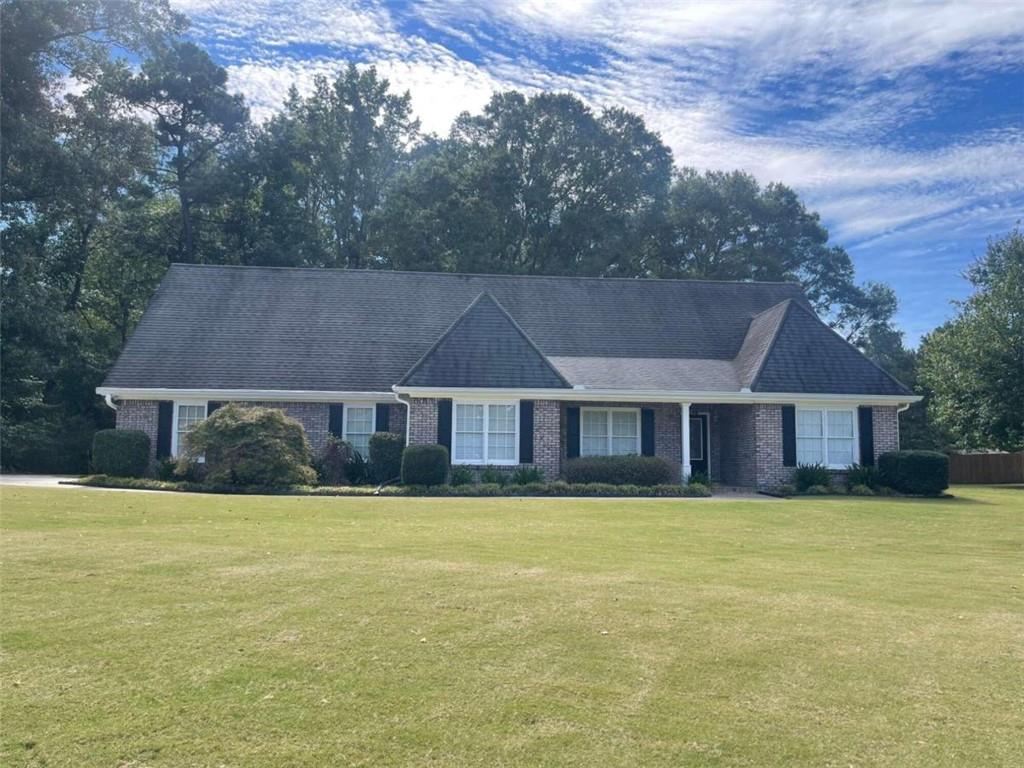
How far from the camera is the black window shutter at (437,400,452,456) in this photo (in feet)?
69.3

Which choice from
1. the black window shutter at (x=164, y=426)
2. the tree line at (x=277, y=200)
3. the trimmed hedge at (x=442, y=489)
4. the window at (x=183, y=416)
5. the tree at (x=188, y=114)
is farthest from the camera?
the tree at (x=188, y=114)

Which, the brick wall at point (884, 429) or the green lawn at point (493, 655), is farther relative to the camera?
the brick wall at point (884, 429)

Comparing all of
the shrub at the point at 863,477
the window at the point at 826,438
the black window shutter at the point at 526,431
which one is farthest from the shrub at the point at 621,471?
the shrub at the point at 863,477

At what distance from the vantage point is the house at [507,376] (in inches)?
844

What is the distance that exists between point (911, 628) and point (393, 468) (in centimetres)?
1619

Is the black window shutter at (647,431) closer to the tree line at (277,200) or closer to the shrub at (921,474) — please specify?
the shrub at (921,474)

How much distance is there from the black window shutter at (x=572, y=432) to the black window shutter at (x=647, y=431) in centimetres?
187

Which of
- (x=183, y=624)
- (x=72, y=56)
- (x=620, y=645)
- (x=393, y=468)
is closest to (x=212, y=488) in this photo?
(x=393, y=468)

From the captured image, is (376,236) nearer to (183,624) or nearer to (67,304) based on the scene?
(67,304)

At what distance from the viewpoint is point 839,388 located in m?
22.1

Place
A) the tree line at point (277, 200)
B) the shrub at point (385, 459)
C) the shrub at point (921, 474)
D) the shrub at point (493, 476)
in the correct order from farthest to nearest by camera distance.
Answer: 1. the tree line at point (277, 200)
2. the shrub at point (385, 459)
3. the shrub at point (921, 474)
4. the shrub at point (493, 476)

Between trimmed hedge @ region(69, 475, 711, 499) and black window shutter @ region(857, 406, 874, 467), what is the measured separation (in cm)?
549

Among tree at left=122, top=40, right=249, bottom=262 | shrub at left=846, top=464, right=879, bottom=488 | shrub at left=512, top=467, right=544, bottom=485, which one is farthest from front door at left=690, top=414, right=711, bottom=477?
tree at left=122, top=40, right=249, bottom=262

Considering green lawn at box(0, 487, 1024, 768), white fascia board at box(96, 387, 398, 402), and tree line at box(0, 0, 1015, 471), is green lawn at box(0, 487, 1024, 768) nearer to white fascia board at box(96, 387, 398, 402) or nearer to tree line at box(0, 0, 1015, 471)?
white fascia board at box(96, 387, 398, 402)
